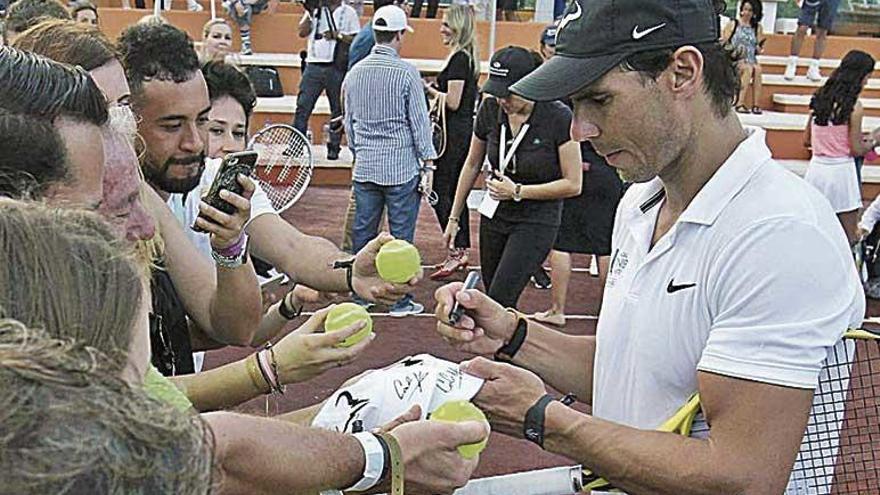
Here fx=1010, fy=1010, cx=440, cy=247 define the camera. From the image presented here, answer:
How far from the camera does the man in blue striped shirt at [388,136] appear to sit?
295 inches

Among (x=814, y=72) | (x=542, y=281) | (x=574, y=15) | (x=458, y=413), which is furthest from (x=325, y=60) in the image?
(x=458, y=413)

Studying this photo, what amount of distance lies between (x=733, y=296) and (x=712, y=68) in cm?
51

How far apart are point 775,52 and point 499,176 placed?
12.8 meters

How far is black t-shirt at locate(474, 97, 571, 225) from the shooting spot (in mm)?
6051

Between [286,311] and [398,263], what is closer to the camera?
[398,263]

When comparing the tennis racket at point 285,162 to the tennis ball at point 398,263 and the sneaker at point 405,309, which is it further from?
the tennis ball at point 398,263

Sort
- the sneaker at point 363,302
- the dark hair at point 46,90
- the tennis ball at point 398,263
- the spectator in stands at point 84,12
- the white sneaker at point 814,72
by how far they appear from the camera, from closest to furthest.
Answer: the dark hair at point 46,90
the tennis ball at point 398,263
the sneaker at point 363,302
the spectator in stands at point 84,12
the white sneaker at point 814,72

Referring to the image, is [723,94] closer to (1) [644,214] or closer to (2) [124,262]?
(1) [644,214]

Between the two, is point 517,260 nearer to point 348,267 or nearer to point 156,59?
point 348,267

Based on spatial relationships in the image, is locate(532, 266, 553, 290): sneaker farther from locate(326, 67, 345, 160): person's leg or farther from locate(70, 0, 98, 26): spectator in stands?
locate(326, 67, 345, 160): person's leg

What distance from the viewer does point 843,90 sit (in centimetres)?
816

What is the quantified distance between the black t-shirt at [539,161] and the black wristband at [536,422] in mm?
3795

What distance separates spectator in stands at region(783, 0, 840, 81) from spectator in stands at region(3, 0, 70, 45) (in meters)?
13.6

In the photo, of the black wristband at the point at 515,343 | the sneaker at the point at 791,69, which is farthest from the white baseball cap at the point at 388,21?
the sneaker at the point at 791,69
